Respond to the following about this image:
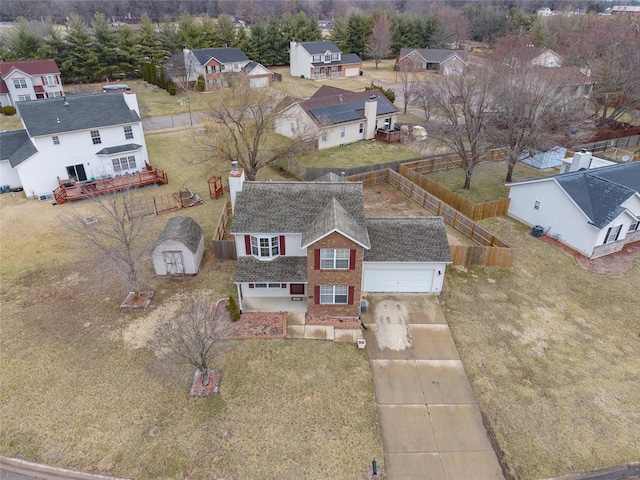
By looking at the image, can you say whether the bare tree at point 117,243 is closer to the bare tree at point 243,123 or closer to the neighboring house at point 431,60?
the bare tree at point 243,123

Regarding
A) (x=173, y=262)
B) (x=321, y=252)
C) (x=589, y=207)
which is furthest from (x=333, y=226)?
(x=589, y=207)

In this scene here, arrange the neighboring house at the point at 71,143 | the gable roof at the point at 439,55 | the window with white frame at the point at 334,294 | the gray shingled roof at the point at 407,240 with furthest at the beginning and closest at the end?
the gable roof at the point at 439,55 < the neighboring house at the point at 71,143 < the gray shingled roof at the point at 407,240 < the window with white frame at the point at 334,294

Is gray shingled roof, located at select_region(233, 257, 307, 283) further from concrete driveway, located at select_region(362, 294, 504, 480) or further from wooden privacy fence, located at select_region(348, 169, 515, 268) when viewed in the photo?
wooden privacy fence, located at select_region(348, 169, 515, 268)

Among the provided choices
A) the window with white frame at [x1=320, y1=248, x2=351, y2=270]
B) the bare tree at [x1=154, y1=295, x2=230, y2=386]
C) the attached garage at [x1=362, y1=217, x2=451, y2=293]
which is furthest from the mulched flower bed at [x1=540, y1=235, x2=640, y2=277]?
the bare tree at [x1=154, y1=295, x2=230, y2=386]

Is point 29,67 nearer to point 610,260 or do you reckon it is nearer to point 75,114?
point 75,114

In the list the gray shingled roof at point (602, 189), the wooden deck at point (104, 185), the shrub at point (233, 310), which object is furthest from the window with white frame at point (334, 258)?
the wooden deck at point (104, 185)

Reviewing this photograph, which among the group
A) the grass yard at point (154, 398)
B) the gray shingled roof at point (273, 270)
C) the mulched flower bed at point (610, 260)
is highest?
the gray shingled roof at point (273, 270)
